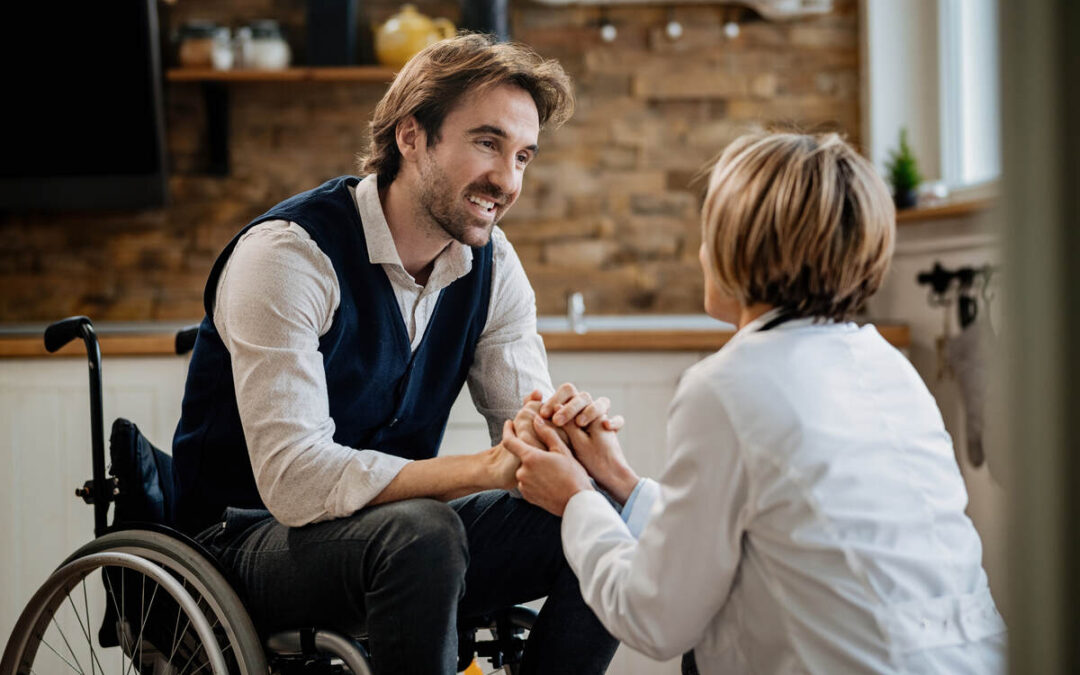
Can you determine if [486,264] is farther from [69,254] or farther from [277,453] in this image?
[69,254]

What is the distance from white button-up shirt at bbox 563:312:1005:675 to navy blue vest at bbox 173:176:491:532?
63cm

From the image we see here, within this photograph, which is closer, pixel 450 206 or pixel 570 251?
pixel 450 206

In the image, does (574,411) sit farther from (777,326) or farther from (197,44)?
(197,44)

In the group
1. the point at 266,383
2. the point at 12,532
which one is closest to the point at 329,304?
the point at 266,383

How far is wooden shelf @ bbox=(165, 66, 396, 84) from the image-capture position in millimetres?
2916

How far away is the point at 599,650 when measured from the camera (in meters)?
1.42

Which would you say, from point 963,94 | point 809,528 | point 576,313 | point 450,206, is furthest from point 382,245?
point 963,94

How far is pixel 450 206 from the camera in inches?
64.8

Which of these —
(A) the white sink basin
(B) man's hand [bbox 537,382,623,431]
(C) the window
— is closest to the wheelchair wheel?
(B) man's hand [bbox 537,382,623,431]

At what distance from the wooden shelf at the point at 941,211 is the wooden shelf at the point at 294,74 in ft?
4.67

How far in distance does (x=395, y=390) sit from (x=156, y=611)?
1.49 feet

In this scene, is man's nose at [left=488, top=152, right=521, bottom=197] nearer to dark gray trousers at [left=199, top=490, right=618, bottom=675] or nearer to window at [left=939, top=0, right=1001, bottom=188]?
dark gray trousers at [left=199, top=490, right=618, bottom=675]

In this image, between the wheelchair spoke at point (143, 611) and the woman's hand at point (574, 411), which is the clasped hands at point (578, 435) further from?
the wheelchair spoke at point (143, 611)

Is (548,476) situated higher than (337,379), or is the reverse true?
(337,379)
